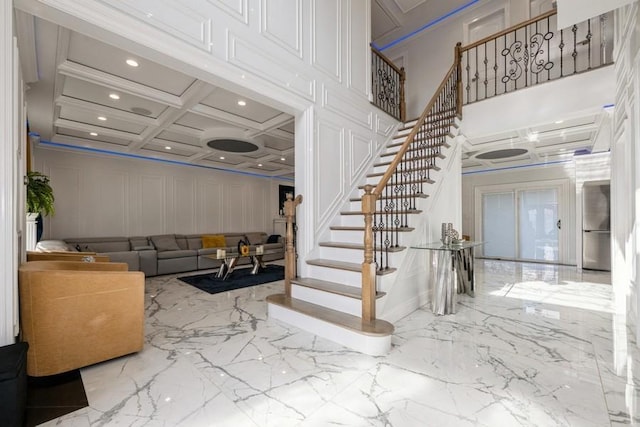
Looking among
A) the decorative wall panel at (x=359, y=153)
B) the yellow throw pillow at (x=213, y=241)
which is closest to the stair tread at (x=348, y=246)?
the decorative wall panel at (x=359, y=153)

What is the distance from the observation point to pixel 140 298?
2.44 m

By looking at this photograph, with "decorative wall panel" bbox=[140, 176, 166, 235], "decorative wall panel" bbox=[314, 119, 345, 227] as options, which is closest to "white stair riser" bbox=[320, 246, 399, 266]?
"decorative wall panel" bbox=[314, 119, 345, 227]

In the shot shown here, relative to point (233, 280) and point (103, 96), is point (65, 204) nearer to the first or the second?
point (103, 96)

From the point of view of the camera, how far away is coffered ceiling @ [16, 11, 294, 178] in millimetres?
2799

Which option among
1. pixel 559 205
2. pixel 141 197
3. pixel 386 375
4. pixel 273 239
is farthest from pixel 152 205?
pixel 559 205

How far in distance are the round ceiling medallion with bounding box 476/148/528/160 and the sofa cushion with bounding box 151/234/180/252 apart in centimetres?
772

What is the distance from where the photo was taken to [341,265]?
3248 millimetres

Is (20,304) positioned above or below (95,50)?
below

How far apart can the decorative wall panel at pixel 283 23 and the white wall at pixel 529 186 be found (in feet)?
24.5

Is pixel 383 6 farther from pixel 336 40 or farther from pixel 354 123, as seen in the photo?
pixel 354 123

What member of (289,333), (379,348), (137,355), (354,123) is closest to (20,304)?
(137,355)

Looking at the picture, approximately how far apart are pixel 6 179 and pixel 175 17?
178cm

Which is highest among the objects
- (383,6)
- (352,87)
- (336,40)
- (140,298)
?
(383,6)

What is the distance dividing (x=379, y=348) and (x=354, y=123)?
3.20m
